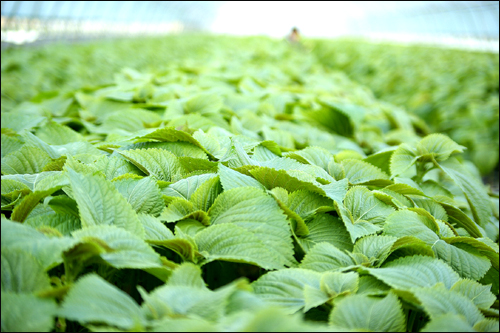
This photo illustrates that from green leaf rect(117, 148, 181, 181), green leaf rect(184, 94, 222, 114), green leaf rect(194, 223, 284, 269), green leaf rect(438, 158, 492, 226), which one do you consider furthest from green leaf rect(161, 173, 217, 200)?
green leaf rect(184, 94, 222, 114)

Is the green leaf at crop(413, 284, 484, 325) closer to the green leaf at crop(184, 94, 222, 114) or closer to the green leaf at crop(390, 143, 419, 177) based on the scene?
the green leaf at crop(390, 143, 419, 177)

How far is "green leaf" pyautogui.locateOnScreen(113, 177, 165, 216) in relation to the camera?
112 centimetres

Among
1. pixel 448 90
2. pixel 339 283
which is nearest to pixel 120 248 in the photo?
pixel 339 283

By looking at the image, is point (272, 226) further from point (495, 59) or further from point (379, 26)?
point (379, 26)

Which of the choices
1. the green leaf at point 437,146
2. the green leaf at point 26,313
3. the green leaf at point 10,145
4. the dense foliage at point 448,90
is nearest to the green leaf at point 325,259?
the green leaf at point 26,313

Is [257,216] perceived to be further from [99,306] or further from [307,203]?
[99,306]

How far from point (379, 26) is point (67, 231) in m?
24.4

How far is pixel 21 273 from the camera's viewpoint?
30.2 inches

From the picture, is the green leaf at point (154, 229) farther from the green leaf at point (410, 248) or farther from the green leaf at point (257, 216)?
the green leaf at point (410, 248)

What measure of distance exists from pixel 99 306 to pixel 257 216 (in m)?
0.47

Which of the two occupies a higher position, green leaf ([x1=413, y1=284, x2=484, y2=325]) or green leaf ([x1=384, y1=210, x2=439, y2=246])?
green leaf ([x1=384, y1=210, x2=439, y2=246])

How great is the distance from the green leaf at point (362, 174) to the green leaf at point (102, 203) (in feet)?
2.70

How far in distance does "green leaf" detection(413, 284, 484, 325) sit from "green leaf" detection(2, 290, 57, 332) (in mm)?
671

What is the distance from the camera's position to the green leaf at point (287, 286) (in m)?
0.91
